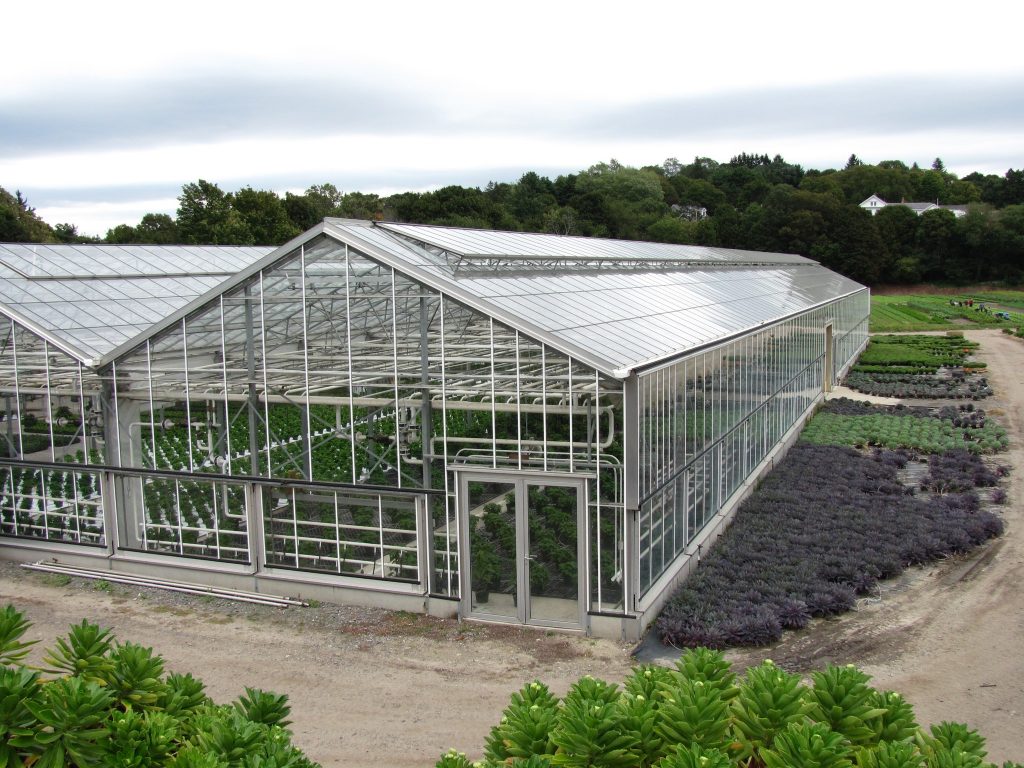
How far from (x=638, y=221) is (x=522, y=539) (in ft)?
292

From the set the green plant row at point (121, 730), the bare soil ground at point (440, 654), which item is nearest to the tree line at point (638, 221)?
the bare soil ground at point (440, 654)

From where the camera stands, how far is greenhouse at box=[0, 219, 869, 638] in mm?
13039

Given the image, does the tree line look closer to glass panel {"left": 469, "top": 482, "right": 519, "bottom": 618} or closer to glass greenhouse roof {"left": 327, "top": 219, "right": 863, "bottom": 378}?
glass greenhouse roof {"left": 327, "top": 219, "right": 863, "bottom": 378}

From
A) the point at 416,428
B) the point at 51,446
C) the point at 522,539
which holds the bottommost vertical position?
the point at 522,539

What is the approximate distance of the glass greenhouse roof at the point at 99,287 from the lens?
18812 millimetres

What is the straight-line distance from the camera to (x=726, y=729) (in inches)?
232

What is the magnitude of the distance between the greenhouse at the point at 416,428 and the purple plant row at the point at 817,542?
630 mm

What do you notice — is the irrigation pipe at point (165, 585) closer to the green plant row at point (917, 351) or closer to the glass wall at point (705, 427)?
the glass wall at point (705, 427)

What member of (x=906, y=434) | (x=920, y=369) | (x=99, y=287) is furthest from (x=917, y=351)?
(x=99, y=287)

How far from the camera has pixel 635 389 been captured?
1271 cm

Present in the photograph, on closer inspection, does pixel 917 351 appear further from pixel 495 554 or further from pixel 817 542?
pixel 495 554

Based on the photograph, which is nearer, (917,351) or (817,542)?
(817,542)

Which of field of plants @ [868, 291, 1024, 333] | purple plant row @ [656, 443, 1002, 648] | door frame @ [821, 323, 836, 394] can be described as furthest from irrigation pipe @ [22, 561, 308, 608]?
field of plants @ [868, 291, 1024, 333]

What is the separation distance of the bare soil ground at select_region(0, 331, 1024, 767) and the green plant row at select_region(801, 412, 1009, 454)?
10658 mm
